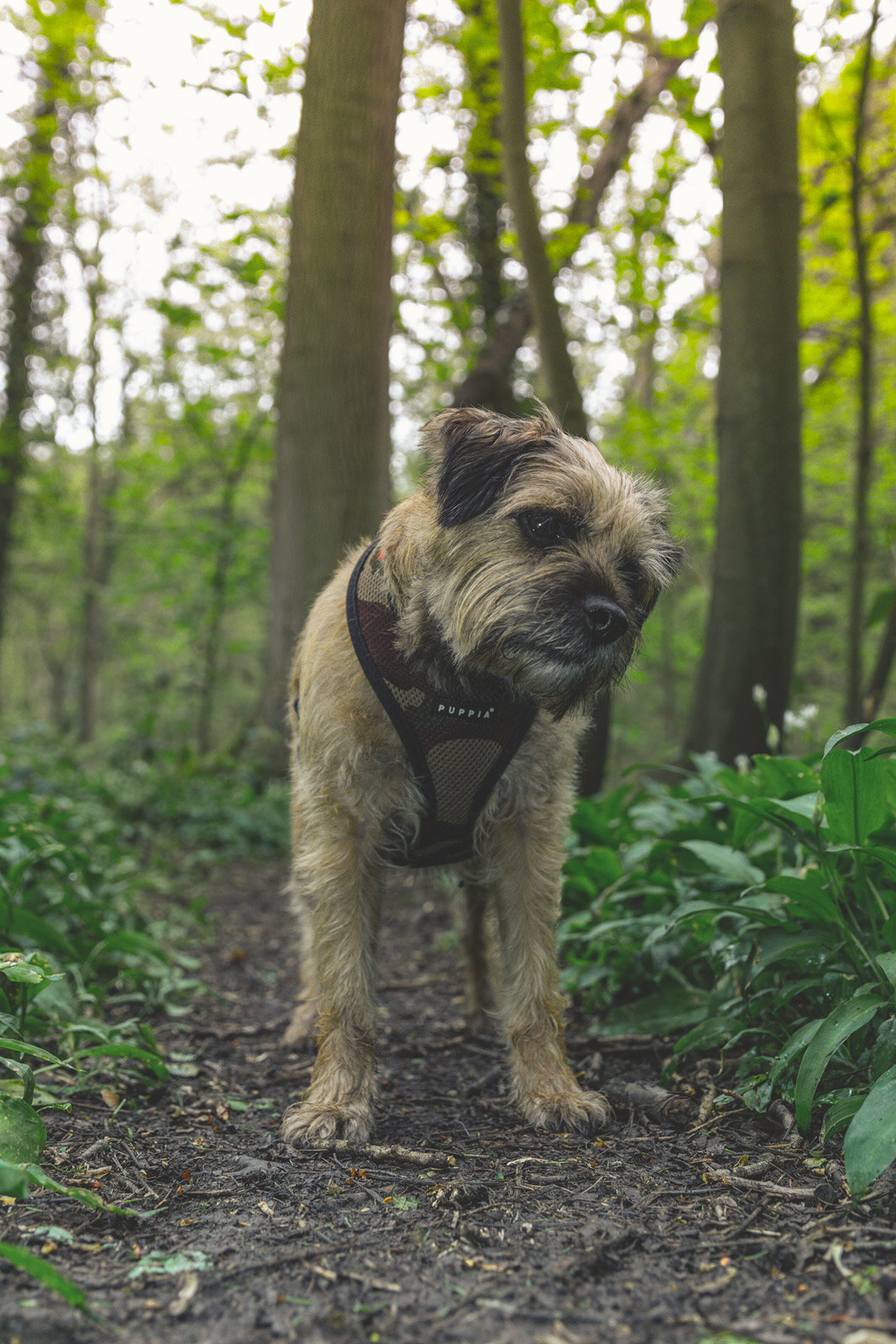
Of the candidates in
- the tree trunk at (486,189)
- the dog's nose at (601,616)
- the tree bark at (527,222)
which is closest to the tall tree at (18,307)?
the tree trunk at (486,189)

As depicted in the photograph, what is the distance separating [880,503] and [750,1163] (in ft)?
51.7

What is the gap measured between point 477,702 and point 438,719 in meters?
0.15

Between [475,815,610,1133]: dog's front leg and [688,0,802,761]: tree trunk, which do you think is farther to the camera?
[688,0,802,761]: tree trunk

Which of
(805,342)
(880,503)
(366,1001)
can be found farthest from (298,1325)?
(880,503)

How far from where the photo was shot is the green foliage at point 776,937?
2.36 m

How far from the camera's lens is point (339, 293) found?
586 cm

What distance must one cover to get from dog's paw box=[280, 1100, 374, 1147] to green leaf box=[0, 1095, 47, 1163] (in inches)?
30.2

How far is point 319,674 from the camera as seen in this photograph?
10.2 ft

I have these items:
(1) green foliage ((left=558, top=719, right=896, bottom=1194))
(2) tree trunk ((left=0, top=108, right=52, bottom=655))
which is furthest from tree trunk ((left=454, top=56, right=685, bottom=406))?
(2) tree trunk ((left=0, top=108, right=52, bottom=655))

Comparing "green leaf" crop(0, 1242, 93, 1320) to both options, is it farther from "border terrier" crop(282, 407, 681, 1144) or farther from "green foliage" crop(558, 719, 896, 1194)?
"green foliage" crop(558, 719, 896, 1194)

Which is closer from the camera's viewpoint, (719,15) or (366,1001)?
(366,1001)

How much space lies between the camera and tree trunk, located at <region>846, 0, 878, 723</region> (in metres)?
6.87

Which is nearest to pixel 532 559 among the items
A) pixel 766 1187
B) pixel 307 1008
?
pixel 766 1187

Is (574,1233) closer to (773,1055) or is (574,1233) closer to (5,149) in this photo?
(773,1055)
